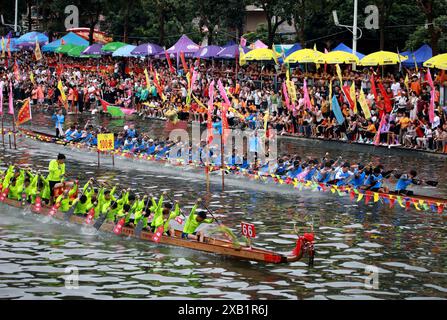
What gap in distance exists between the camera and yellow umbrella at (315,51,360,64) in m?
42.4

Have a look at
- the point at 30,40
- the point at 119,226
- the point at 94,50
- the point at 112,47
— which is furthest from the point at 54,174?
the point at 30,40

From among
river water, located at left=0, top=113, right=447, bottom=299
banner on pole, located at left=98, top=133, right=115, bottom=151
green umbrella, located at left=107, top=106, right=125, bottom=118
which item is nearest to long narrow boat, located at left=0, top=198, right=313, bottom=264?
river water, located at left=0, top=113, right=447, bottom=299

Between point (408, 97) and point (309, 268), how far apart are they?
18517 millimetres

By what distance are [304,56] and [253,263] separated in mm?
22717

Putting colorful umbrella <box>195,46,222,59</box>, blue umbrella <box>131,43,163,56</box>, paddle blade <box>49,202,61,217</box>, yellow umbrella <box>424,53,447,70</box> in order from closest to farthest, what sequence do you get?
paddle blade <box>49,202,61,217</box>, yellow umbrella <box>424,53,447,70</box>, colorful umbrella <box>195,46,222,59</box>, blue umbrella <box>131,43,163,56</box>

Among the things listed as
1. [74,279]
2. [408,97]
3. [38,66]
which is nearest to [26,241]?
[74,279]

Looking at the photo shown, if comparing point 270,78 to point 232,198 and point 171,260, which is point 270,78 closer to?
point 232,198

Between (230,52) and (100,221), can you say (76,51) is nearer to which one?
(230,52)

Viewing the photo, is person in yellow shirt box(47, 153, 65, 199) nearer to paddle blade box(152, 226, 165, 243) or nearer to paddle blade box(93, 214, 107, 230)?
paddle blade box(93, 214, 107, 230)

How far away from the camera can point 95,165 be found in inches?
1511

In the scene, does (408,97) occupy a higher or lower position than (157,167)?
higher

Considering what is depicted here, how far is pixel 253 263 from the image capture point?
22.9 meters

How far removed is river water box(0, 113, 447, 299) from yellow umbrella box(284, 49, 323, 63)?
1144 centimetres

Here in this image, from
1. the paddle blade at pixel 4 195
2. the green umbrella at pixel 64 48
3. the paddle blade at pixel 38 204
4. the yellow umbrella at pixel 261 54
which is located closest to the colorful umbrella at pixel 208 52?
the yellow umbrella at pixel 261 54
